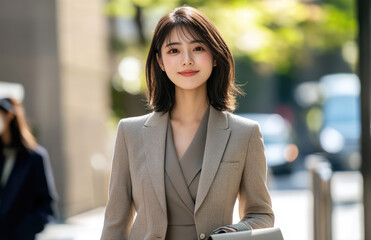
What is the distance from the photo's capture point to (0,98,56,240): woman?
5.14 m

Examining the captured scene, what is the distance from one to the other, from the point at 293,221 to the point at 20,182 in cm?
749

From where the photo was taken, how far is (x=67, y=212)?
12.5 m

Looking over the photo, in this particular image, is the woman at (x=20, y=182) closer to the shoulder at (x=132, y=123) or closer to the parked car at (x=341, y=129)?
the shoulder at (x=132, y=123)

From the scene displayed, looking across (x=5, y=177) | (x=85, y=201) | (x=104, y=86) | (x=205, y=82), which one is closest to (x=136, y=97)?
(x=104, y=86)

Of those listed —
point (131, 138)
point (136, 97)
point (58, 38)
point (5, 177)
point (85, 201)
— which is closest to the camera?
point (131, 138)

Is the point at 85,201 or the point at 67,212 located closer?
the point at 67,212

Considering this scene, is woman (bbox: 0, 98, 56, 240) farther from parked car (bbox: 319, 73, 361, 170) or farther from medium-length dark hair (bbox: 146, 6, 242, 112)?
parked car (bbox: 319, 73, 361, 170)

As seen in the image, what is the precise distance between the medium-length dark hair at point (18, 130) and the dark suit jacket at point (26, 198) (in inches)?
2.6

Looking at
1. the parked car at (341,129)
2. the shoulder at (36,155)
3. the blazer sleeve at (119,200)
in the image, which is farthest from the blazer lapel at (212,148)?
the parked car at (341,129)

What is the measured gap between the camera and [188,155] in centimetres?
313

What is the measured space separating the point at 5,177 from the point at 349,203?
10911 millimetres

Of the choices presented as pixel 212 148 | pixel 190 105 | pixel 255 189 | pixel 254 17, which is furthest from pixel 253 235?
pixel 254 17

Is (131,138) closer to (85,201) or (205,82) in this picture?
(205,82)

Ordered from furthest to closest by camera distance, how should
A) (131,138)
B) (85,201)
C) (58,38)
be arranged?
(85,201)
(58,38)
(131,138)
